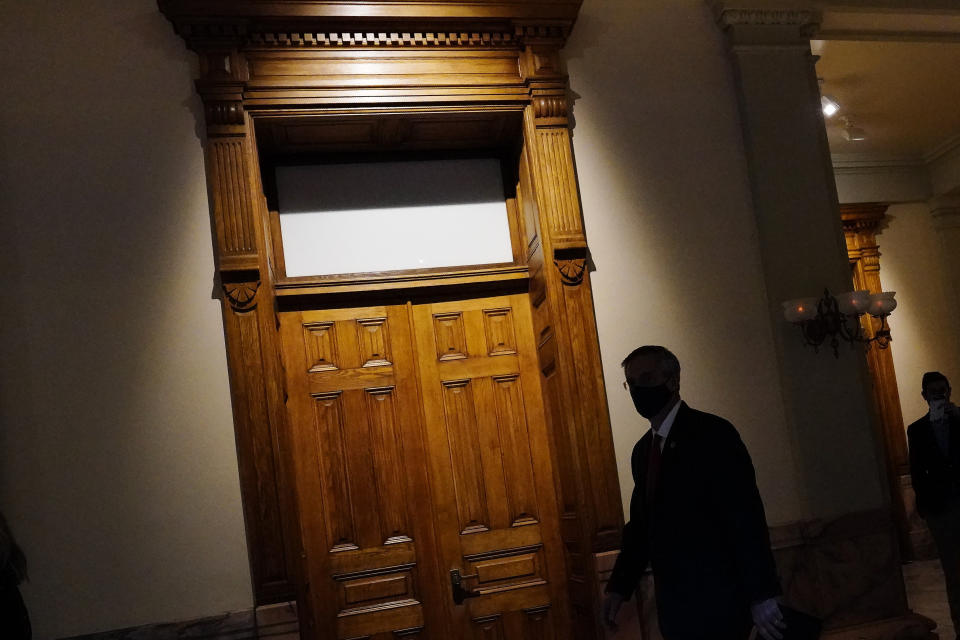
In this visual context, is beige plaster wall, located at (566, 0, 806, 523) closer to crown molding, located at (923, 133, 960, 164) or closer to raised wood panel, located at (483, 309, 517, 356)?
raised wood panel, located at (483, 309, 517, 356)

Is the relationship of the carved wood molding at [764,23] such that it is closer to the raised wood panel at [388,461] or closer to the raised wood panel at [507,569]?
the raised wood panel at [388,461]

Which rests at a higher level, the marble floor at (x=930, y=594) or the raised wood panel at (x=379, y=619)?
the raised wood panel at (x=379, y=619)

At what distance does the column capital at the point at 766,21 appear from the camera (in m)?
4.97

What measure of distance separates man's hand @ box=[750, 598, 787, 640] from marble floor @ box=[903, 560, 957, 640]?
369 cm

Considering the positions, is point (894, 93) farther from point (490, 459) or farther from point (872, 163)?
point (490, 459)

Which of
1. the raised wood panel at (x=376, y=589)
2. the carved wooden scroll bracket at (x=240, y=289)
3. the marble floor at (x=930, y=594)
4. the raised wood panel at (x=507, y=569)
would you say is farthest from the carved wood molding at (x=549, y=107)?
the marble floor at (x=930, y=594)

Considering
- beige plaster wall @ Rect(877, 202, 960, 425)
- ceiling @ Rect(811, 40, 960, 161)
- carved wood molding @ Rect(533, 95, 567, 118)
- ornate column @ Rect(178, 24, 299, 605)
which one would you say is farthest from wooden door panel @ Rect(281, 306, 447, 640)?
beige plaster wall @ Rect(877, 202, 960, 425)

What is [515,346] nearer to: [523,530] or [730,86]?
[523,530]

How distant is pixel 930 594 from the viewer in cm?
718

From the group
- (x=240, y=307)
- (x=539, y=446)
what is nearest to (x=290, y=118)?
(x=240, y=307)

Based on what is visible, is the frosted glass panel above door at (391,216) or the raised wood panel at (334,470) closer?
the raised wood panel at (334,470)

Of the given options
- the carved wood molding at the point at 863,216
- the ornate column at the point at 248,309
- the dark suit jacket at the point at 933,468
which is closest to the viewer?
the ornate column at the point at 248,309

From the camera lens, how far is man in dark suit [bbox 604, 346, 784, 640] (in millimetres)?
2850

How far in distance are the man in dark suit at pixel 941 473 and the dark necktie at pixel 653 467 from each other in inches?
104
